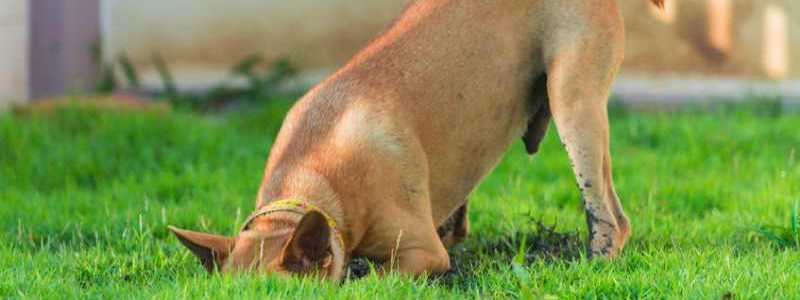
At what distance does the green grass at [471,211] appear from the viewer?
497 cm

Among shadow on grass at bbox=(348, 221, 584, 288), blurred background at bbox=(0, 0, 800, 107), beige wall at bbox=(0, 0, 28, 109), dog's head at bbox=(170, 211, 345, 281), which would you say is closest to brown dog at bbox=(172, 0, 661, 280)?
shadow on grass at bbox=(348, 221, 584, 288)

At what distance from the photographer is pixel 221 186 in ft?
24.6

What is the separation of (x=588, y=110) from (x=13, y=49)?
242 inches

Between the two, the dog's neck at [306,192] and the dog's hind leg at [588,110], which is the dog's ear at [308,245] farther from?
the dog's hind leg at [588,110]

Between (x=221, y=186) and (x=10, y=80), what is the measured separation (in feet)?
12.6

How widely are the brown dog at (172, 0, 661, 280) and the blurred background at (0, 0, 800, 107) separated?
4.86m

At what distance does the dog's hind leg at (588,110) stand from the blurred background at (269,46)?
4838mm

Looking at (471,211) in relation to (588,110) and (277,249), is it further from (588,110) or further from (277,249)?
(277,249)

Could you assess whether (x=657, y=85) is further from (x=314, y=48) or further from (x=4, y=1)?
(x=4, y=1)

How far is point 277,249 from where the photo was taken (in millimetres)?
4785

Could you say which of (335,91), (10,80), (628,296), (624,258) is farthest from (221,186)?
(10,80)

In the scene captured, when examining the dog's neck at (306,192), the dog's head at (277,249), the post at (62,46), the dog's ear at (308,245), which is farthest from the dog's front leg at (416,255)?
the post at (62,46)

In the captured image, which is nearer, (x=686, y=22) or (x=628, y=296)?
(x=628, y=296)

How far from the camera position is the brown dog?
5305mm
